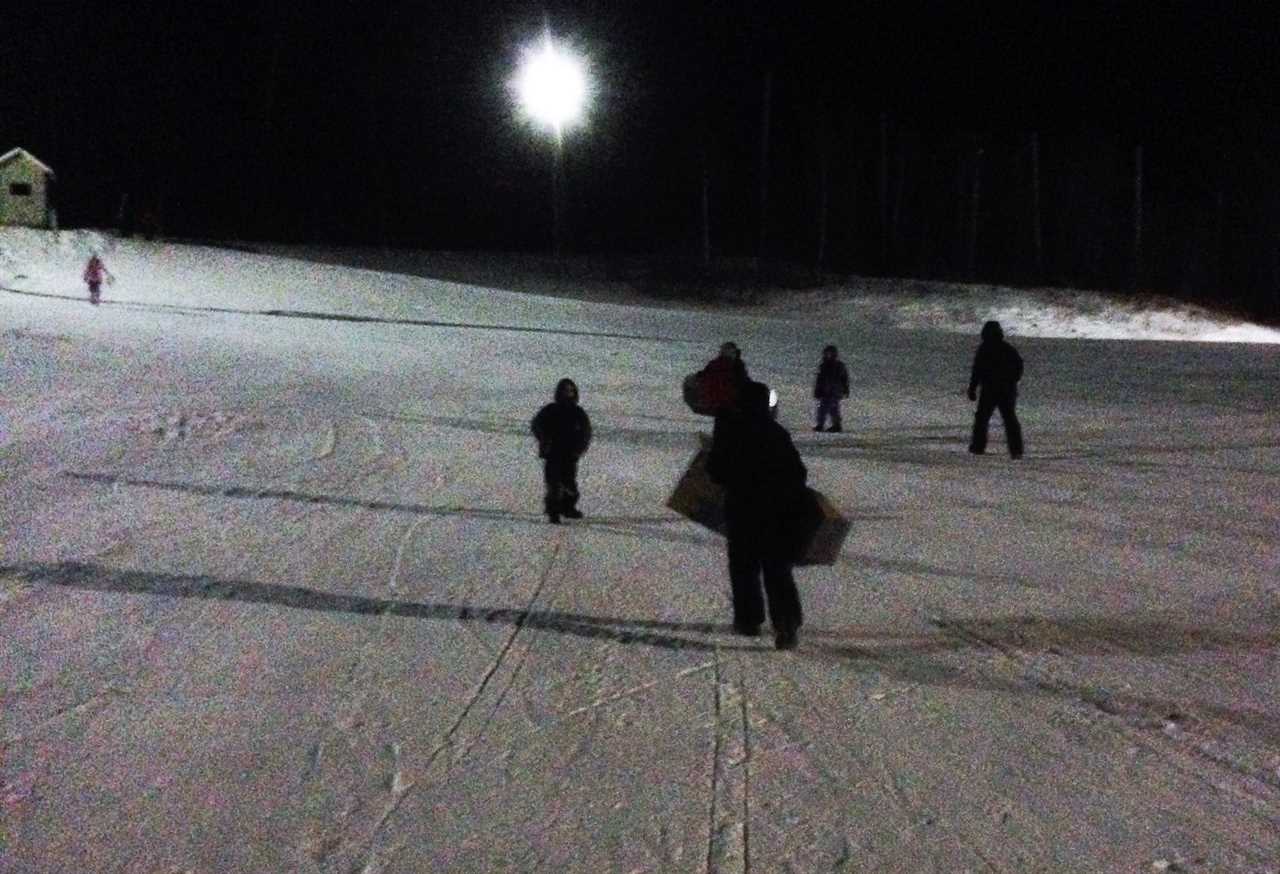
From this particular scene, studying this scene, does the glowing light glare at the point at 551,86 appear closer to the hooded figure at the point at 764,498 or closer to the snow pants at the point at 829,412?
the snow pants at the point at 829,412

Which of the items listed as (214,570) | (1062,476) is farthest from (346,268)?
(214,570)

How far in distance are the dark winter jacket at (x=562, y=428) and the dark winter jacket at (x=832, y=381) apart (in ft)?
24.1

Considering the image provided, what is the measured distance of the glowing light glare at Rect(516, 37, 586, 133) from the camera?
2168 inches

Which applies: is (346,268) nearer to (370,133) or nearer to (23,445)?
(370,133)

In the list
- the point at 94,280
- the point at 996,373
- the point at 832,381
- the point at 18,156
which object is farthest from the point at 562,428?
the point at 18,156

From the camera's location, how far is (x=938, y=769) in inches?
230

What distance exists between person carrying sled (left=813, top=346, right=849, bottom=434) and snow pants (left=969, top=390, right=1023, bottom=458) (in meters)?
2.20

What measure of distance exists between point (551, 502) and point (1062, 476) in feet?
20.7

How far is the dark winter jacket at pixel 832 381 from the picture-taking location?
60.2 ft

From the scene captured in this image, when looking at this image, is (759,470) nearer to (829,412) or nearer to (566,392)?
Result: (566,392)

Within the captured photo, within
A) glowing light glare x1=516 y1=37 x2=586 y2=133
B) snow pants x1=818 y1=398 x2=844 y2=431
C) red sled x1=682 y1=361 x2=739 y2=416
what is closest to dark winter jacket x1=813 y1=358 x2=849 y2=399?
snow pants x1=818 y1=398 x2=844 y2=431

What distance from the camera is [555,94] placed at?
58.8m

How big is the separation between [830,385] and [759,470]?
1097 centimetres

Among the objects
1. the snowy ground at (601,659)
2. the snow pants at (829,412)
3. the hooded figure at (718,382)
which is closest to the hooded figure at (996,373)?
the snowy ground at (601,659)
